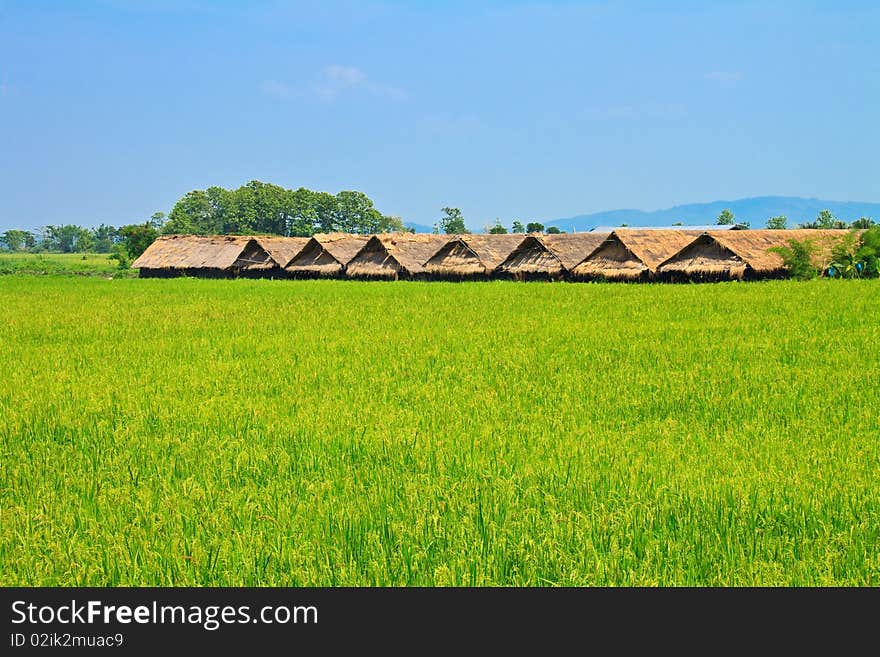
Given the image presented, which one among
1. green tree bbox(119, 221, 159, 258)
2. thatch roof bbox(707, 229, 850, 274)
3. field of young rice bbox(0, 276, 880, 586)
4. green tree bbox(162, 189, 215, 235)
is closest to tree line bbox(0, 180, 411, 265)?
green tree bbox(162, 189, 215, 235)

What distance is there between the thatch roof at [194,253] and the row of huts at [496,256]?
42 millimetres

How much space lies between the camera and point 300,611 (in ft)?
9.39

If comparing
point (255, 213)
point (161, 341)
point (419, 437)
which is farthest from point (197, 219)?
point (419, 437)

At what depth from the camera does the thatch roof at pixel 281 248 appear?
35062 millimetres

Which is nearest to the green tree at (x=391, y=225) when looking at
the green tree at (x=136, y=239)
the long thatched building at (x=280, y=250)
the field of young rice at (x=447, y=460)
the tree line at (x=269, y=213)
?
the tree line at (x=269, y=213)

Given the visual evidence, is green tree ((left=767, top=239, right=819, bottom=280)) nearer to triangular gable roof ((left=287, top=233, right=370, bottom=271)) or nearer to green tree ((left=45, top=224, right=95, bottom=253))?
triangular gable roof ((left=287, top=233, right=370, bottom=271))

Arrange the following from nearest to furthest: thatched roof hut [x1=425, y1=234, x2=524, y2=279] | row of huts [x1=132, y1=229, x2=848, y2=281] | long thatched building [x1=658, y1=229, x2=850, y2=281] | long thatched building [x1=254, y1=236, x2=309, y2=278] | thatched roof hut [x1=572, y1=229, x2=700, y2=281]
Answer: long thatched building [x1=658, y1=229, x2=850, y2=281] < row of huts [x1=132, y1=229, x2=848, y2=281] < thatched roof hut [x1=572, y1=229, x2=700, y2=281] < thatched roof hut [x1=425, y1=234, x2=524, y2=279] < long thatched building [x1=254, y1=236, x2=309, y2=278]

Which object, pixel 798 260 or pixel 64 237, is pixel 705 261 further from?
pixel 64 237

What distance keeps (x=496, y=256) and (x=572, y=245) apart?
2808mm

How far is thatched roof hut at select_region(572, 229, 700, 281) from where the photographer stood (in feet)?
81.8

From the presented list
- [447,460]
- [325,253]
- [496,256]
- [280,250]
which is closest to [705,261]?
[496,256]

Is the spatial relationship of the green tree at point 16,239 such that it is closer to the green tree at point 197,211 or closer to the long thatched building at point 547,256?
the green tree at point 197,211

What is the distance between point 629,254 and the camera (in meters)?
25.3

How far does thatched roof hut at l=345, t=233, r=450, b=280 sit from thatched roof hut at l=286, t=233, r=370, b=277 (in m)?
0.70
